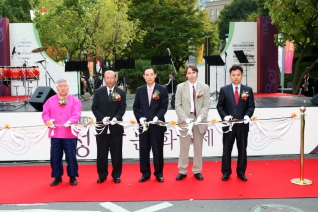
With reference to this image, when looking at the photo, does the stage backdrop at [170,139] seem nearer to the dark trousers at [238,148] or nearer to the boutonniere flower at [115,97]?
the dark trousers at [238,148]

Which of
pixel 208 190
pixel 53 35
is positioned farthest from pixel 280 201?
pixel 53 35

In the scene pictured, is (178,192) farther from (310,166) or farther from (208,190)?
(310,166)

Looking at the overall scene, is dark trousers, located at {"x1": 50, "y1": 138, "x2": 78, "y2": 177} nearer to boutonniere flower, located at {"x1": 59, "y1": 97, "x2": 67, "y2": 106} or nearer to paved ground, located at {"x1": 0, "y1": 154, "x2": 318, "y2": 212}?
boutonniere flower, located at {"x1": 59, "y1": 97, "x2": 67, "y2": 106}

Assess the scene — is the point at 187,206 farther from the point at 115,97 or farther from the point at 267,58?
the point at 267,58

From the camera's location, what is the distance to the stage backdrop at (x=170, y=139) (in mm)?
7312

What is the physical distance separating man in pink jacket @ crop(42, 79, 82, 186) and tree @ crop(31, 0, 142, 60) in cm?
960

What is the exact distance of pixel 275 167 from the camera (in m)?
6.78

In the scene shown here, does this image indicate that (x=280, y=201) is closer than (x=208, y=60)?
Yes

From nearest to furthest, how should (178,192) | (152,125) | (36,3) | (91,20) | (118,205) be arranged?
(118,205) → (178,192) → (152,125) → (91,20) → (36,3)

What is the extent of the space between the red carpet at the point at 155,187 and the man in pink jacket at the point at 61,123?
293 mm

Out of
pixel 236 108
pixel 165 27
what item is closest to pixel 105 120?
pixel 236 108

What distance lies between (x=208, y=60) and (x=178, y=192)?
25.3ft

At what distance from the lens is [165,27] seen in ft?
91.1

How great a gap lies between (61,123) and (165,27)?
23125mm
